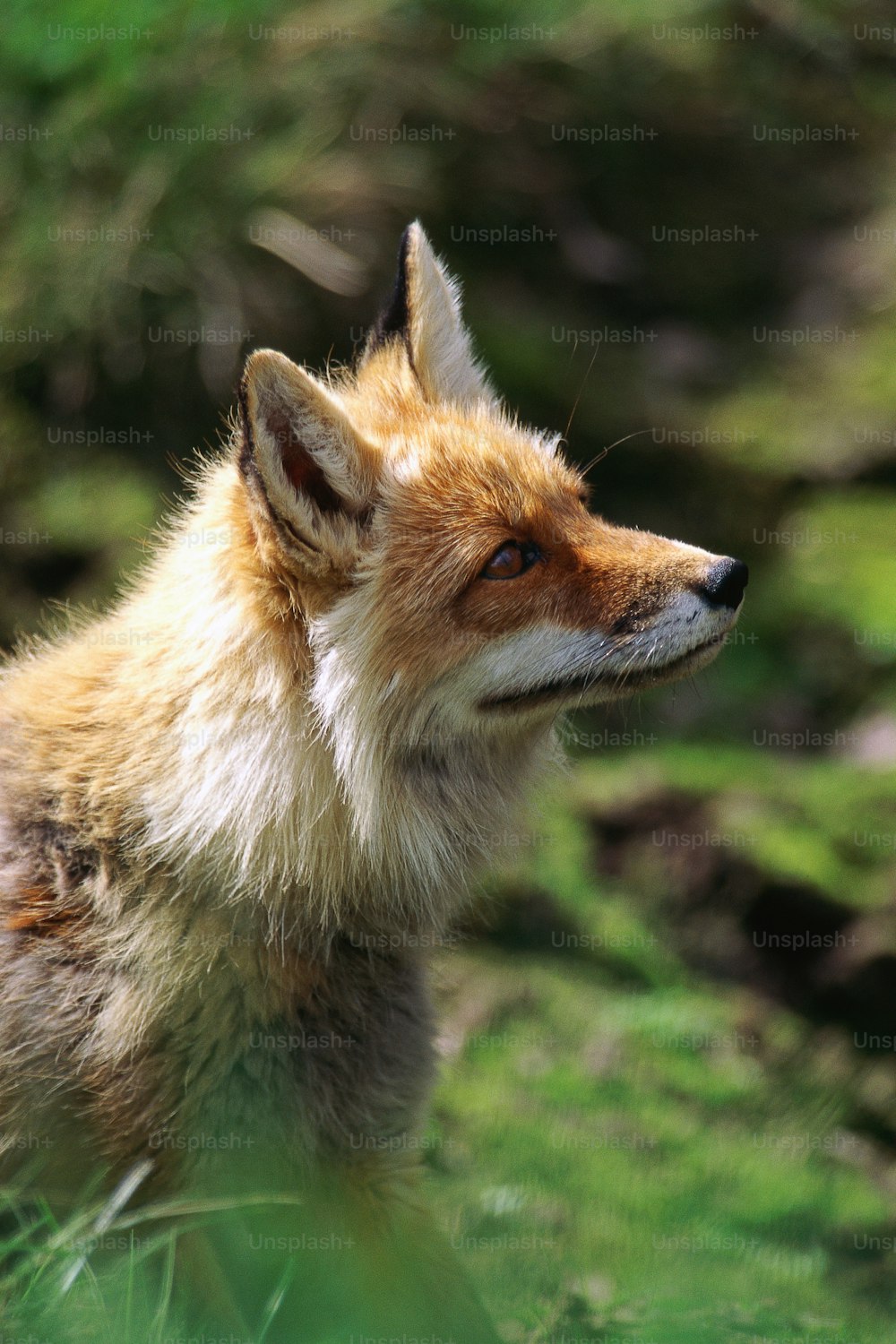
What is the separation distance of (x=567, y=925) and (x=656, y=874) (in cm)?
51

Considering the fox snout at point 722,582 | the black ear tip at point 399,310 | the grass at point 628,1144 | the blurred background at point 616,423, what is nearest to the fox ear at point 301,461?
the black ear tip at point 399,310

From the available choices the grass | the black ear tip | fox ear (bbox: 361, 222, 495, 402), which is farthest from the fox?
the black ear tip

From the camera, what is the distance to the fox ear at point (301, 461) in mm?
3260

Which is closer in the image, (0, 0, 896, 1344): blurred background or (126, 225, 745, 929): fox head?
(126, 225, 745, 929): fox head

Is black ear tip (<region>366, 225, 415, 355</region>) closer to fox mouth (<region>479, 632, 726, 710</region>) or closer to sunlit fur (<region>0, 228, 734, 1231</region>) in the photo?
sunlit fur (<region>0, 228, 734, 1231</region>)

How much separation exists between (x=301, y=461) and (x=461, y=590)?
57cm

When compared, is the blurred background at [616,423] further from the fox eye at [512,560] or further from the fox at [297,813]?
the fox eye at [512,560]

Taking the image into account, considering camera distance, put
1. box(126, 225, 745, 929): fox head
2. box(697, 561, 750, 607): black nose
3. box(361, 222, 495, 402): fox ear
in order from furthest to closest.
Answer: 1. box(361, 222, 495, 402): fox ear
2. box(697, 561, 750, 607): black nose
3. box(126, 225, 745, 929): fox head

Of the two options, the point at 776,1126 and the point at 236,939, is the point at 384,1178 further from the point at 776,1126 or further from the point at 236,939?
the point at 776,1126

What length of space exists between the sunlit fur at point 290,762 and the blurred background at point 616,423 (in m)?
0.78

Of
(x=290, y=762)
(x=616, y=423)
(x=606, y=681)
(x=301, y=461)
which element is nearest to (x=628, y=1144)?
(x=606, y=681)

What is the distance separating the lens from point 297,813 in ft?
11.7

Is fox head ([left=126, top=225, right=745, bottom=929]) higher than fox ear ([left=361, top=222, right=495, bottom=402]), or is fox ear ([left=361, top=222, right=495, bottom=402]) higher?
fox ear ([left=361, top=222, right=495, bottom=402])

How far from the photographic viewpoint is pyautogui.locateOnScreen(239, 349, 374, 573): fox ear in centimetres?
326
